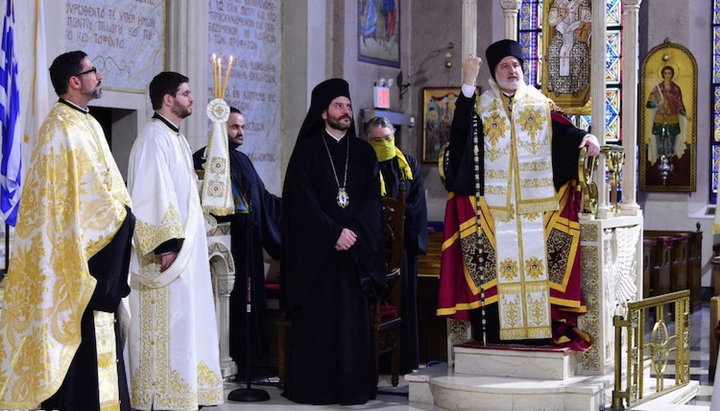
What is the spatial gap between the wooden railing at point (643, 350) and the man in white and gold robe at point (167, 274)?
230 cm

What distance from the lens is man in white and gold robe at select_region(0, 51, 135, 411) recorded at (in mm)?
5867

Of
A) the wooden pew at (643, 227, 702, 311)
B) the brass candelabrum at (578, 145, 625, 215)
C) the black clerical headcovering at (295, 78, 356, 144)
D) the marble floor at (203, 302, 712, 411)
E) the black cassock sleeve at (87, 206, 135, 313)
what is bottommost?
the marble floor at (203, 302, 712, 411)

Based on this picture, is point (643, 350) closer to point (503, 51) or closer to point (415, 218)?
point (503, 51)

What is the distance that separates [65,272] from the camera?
5906mm

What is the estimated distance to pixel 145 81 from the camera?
35.2 feet

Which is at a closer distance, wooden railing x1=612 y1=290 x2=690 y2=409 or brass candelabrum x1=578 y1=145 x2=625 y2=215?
wooden railing x1=612 y1=290 x2=690 y2=409

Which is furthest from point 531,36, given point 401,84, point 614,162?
point 614,162

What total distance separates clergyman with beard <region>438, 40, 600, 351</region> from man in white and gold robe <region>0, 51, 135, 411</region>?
8.41ft

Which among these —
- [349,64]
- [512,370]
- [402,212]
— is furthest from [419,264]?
[349,64]

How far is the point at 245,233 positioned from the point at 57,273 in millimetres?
3145

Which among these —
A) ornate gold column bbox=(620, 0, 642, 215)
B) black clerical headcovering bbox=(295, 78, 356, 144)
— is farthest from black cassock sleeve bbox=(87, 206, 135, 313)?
ornate gold column bbox=(620, 0, 642, 215)

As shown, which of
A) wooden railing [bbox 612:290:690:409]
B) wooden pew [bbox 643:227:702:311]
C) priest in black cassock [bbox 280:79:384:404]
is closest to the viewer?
wooden railing [bbox 612:290:690:409]

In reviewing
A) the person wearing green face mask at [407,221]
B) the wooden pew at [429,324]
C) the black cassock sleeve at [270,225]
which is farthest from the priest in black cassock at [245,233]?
the wooden pew at [429,324]

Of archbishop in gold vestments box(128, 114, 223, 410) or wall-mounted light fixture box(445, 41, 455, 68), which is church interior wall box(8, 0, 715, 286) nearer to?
wall-mounted light fixture box(445, 41, 455, 68)
